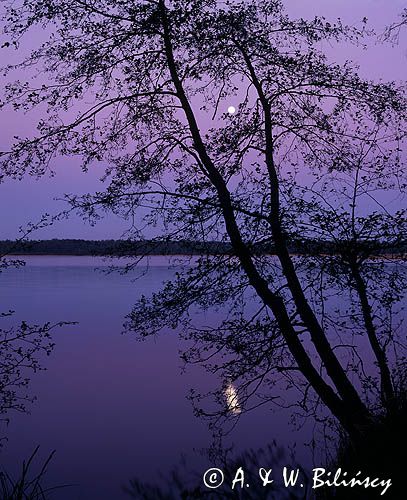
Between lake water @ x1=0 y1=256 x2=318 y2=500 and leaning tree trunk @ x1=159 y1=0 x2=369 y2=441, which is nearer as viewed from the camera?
leaning tree trunk @ x1=159 y1=0 x2=369 y2=441

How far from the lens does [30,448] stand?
1564cm

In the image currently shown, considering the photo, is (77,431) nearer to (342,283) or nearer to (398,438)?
(342,283)

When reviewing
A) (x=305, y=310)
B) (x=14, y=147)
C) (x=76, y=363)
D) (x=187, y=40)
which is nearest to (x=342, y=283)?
(x=305, y=310)
